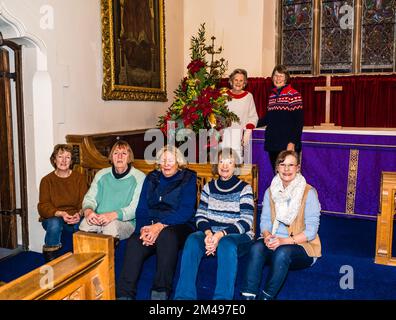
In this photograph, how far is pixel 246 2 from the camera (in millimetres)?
7117

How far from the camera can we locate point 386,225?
3.73m

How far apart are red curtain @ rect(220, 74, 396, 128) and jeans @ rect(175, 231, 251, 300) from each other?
3.94 metres

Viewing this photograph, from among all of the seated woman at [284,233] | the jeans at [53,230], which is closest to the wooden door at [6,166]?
the jeans at [53,230]

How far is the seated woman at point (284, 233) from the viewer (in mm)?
3066

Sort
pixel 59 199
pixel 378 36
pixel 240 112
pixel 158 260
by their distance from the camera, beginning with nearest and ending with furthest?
pixel 158 260 → pixel 59 199 → pixel 240 112 → pixel 378 36

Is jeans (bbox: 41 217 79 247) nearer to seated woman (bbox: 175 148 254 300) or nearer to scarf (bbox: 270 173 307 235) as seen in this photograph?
seated woman (bbox: 175 148 254 300)

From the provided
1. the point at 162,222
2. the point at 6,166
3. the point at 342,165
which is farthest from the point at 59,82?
the point at 342,165

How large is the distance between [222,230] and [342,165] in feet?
8.78

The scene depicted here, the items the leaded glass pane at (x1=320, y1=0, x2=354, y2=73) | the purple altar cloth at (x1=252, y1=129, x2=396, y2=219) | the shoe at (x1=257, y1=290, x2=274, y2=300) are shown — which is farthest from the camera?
the leaded glass pane at (x1=320, y1=0, x2=354, y2=73)

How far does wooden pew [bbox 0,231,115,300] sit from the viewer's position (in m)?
1.55

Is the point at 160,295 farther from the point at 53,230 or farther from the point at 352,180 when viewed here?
the point at 352,180

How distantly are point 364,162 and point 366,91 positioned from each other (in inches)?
59.6

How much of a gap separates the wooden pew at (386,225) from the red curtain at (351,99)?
9.18 ft

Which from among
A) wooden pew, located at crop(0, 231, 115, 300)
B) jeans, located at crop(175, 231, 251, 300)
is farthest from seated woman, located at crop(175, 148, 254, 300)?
wooden pew, located at crop(0, 231, 115, 300)
